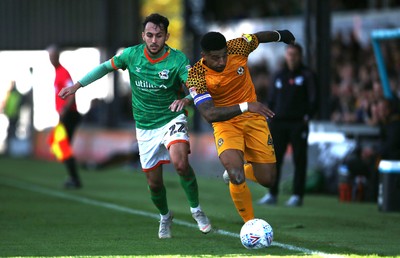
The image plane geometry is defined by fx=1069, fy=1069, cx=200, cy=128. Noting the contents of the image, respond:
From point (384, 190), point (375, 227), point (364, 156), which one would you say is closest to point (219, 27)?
point (364, 156)

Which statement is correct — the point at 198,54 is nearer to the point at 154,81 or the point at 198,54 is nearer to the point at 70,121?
the point at 70,121

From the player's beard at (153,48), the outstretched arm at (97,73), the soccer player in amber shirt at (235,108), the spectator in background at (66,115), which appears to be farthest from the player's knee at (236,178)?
the spectator in background at (66,115)

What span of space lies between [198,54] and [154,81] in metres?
13.6

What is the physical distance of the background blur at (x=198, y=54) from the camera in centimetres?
1975

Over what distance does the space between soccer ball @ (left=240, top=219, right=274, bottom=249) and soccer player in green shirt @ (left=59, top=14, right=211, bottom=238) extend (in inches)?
43.7

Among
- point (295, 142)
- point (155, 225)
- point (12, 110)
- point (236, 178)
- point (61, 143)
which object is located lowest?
point (12, 110)

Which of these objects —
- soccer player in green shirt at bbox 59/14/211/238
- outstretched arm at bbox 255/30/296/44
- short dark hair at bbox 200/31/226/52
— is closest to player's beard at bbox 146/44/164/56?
soccer player in green shirt at bbox 59/14/211/238

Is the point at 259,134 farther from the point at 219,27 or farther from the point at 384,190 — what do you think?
the point at 219,27

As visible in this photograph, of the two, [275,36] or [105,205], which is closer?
[275,36]

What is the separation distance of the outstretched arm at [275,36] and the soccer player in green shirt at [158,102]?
0.86 meters

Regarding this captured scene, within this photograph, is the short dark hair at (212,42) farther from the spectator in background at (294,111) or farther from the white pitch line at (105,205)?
the spectator in background at (294,111)

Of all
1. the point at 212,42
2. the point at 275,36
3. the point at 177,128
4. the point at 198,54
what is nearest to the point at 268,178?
the point at 177,128

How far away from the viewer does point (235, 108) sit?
1022 cm

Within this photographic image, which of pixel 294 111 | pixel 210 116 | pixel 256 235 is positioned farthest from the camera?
pixel 294 111
